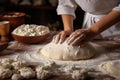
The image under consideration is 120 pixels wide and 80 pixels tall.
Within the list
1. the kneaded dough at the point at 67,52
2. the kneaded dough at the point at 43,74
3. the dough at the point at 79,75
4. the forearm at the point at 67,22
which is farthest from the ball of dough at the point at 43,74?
the forearm at the point at 67,22

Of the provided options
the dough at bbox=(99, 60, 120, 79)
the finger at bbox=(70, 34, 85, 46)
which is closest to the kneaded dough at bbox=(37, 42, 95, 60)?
the finger at bbox=(70, 34, 85, 46)

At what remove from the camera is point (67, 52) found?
118 cm

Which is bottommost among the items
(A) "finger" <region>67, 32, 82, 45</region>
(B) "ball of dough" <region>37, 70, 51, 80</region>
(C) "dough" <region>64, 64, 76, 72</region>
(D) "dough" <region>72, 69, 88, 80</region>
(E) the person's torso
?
(C) "dough" <region>64, 64, 76, 72</region>

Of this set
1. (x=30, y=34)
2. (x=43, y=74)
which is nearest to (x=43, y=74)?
(x=43, y=74)

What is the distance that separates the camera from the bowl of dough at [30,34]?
4.43 feet

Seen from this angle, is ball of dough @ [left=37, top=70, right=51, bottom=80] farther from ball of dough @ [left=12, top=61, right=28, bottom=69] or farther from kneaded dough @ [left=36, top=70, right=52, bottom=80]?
ball of dough @ [left=12, top=61, right=28, bottom=69]

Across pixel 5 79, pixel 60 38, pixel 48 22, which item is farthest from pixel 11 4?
pixel 5 79

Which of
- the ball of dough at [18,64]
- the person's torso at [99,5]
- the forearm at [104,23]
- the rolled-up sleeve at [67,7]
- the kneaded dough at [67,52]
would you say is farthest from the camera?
the rolled-up sleeve at [67,7]

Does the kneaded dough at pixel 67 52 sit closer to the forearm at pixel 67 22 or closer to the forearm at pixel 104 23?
the forearm at pixel 104 23

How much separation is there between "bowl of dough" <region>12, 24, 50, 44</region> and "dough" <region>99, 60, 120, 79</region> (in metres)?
0.43

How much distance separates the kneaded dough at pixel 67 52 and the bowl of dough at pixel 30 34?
0.15 meters

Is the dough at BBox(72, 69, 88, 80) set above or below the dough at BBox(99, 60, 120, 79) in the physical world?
above

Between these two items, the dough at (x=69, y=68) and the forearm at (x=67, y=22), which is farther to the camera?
the forearm at (x=67, y=22)

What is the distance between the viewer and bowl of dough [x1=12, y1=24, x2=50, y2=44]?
1.35m
